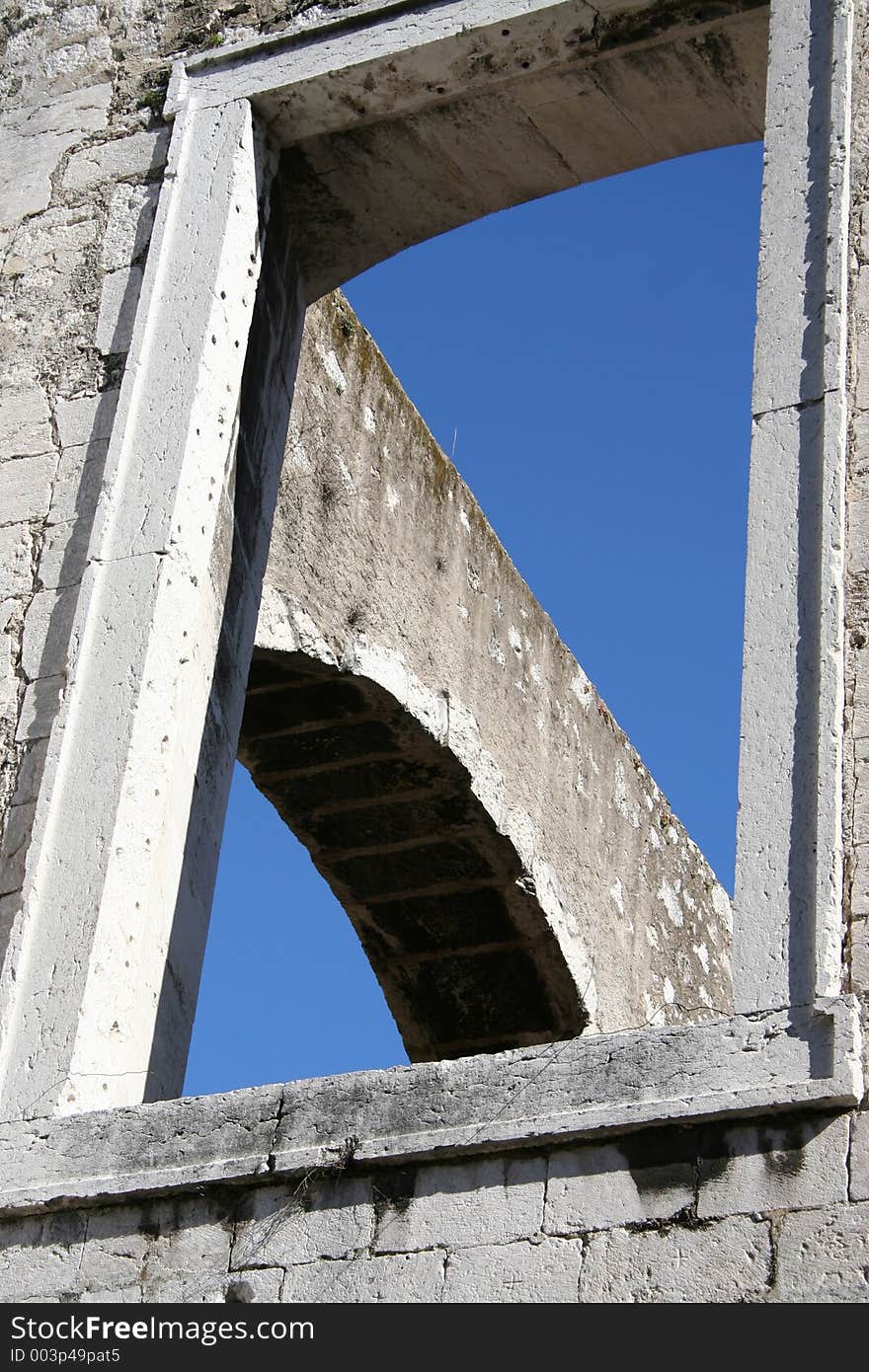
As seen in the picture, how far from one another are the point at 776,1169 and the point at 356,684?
10.5 ft

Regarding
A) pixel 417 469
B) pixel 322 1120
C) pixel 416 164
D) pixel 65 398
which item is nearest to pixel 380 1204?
pixel 322 1120

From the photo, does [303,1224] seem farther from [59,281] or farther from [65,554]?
[59,281]

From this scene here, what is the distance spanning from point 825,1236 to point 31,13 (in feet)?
12.6

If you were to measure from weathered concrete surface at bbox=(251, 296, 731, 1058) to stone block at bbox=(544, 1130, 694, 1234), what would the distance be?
2.66 metres

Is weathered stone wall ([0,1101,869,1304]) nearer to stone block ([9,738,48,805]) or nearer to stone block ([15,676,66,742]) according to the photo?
stone block ([9,738,48,805])

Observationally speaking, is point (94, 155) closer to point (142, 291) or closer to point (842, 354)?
point (142, 291)

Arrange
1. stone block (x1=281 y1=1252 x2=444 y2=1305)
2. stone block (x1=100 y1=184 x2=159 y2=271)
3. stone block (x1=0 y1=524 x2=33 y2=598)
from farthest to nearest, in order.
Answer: stone block (x1=100 y1=184 x2=159 y2=271) < stone block (x1=0 y1=524 x2=33 y2=598) < stone block (x1=281 y1=1252 x2=444 y2=1305)

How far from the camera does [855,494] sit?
3.85 meters

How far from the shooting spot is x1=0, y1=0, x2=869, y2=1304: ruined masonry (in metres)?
3.35

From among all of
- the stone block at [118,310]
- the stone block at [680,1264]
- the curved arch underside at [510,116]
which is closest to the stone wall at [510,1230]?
the stone block at [680,1264]

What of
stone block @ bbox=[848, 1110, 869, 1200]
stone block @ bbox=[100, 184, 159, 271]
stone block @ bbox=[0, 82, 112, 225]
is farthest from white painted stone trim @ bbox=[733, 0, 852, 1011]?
stone block @ bbox=[0, 82, 112, 225]

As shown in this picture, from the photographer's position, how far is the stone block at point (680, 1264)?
10.3 ft

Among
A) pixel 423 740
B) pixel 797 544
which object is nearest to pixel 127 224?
pixel 797 544

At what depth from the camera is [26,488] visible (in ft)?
15.2
